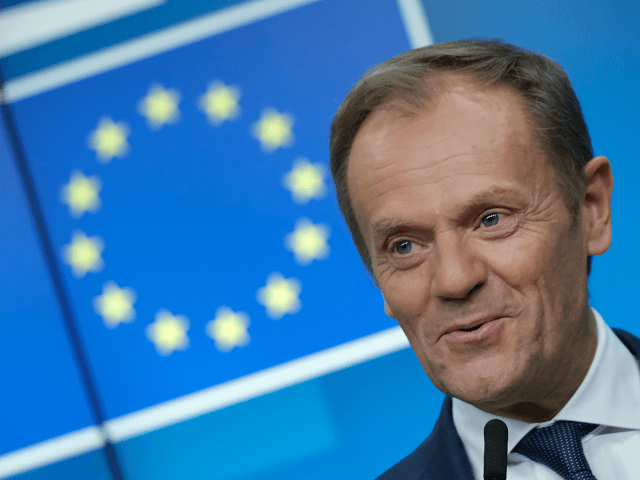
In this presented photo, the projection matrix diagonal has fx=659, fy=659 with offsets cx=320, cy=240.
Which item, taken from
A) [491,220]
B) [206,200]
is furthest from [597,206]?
[206,200]

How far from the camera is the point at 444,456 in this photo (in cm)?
134

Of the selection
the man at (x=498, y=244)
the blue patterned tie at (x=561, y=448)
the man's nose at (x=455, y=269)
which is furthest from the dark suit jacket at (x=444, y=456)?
the man's nose at (x=455, y=269)

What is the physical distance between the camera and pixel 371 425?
2.18m

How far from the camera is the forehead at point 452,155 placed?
1148 mm

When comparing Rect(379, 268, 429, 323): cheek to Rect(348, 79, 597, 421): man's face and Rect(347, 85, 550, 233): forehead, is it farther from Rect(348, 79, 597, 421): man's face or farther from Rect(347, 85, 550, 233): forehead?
Rect(347, 85, 550, 233): forehead

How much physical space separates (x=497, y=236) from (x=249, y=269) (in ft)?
4.06

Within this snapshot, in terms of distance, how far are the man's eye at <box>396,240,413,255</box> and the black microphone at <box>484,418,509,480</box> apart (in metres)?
0.35

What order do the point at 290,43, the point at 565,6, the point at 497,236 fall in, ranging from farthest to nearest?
the point at 290,43 → the point at 565,6 → the point at 497,236

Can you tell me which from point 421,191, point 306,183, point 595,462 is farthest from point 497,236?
point 306,183

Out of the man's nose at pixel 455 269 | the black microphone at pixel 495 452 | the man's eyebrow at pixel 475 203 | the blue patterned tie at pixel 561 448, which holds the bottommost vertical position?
the blue patterned tie at pixel 561 448

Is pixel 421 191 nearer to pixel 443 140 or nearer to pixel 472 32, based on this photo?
pixel 443 140

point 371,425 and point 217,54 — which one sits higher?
point 217,54

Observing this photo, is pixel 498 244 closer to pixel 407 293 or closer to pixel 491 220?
pixel 491 220

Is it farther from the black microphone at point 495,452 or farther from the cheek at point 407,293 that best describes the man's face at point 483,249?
the black microphone at point 495,452
